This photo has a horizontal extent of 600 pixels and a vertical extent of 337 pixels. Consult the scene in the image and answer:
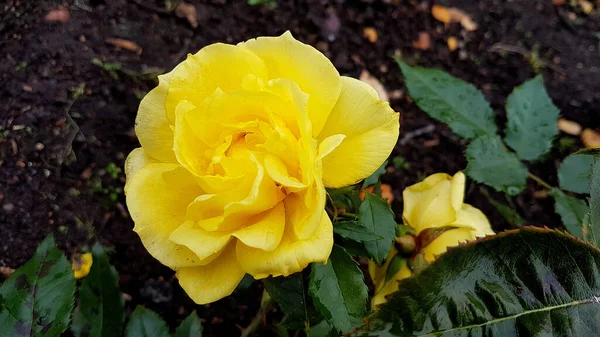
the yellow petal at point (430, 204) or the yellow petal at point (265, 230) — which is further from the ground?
the yellow petal at point (265, 230)

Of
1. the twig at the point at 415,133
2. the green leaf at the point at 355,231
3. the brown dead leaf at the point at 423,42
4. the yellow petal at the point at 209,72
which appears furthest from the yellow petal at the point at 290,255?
the brown dead leaf at the point at 423,42

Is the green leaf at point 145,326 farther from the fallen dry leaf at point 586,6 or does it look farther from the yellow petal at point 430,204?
the fallen dry leaf at point 586,6

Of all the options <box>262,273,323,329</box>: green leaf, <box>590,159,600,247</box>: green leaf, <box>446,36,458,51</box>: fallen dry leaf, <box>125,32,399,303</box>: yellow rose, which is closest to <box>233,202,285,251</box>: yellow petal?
<box>125,32,399,303</box>: yellow rose

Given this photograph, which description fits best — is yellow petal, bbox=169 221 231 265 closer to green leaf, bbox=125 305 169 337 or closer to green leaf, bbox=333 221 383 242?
green leaf, bbox=333 221 383 242

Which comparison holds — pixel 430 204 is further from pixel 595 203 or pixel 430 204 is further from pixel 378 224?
pixel 595 203

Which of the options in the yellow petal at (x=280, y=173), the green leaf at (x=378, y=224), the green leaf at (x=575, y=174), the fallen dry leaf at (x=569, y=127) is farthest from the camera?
the fallen dry leaf at (x=569, y=127)
